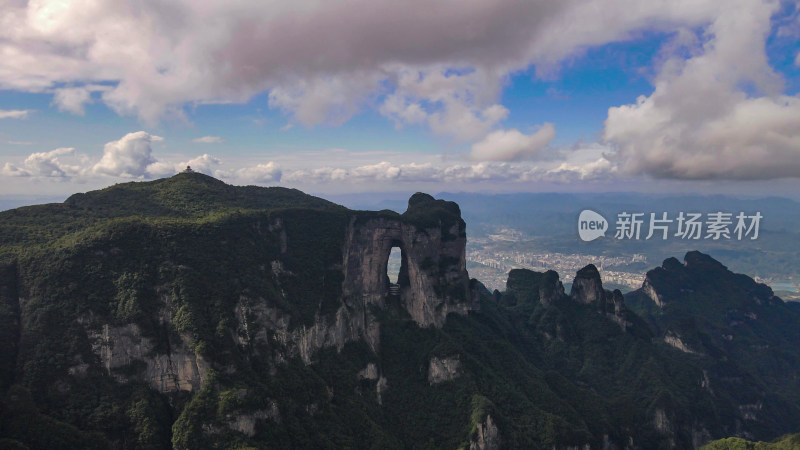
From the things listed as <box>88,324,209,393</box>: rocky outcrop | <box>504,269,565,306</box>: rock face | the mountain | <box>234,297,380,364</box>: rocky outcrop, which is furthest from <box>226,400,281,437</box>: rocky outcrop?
<box>504,269,565,306</box>: rock face

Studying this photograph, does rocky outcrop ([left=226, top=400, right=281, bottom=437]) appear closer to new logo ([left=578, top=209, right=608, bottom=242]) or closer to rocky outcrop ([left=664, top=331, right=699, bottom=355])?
new logo ([left=578, top=209, right=608, bottom=242])

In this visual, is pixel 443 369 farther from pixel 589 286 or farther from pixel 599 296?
pixel 589 286

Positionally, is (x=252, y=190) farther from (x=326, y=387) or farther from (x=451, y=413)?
(x=451, y=413)

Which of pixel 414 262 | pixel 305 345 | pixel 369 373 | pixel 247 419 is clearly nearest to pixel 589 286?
pixel 414 262

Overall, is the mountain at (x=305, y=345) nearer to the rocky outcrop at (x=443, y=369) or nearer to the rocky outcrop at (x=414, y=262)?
the rocky outcrop at (x=443, y=369)

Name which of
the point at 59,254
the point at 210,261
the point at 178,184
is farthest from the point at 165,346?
the point at 178,184
